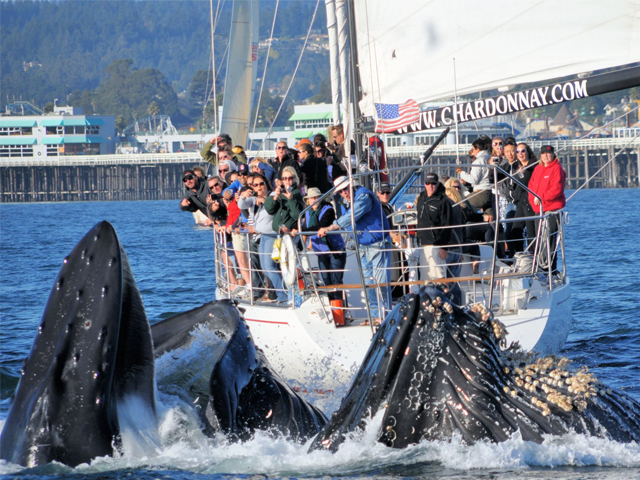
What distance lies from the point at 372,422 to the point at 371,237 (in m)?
6.11

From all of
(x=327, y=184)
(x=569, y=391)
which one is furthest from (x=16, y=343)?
(x=569, y=391)

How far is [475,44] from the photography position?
16.2m

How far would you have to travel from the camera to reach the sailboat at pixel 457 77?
41.2 ft

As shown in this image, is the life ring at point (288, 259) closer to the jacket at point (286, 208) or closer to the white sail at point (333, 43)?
the jacket at point (286, 208)

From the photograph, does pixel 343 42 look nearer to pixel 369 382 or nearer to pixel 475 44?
pixel 475 44

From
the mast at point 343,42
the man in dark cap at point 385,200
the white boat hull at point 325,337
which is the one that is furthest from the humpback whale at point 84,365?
the mast at point 343,42

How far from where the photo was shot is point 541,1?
15664mm

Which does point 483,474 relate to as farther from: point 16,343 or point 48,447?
point 16,343

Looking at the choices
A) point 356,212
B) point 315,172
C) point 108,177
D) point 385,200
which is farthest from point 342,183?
point 108,177

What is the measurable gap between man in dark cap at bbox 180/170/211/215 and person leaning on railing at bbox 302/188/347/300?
3.50 metres

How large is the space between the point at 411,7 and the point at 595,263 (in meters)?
16.7

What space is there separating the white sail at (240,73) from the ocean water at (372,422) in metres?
5.22

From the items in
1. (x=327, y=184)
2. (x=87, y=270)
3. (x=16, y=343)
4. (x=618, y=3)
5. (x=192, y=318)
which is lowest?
(x=16, y=343)

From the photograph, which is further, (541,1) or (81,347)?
(541,1)
